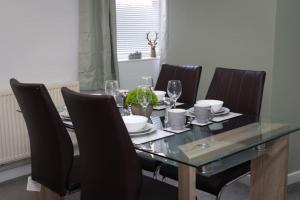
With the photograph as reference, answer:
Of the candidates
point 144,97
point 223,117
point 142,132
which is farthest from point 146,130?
point 223,117

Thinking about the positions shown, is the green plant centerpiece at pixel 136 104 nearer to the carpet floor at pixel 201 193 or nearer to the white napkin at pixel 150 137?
the white napkin at pixel 150 137

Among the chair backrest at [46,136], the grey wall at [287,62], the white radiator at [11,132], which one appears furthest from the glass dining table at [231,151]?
the white radiator at [11,132]

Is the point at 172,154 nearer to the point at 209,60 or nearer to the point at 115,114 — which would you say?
the point at 115,114

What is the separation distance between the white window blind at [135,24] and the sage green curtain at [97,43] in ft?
1.37

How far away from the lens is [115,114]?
142cm

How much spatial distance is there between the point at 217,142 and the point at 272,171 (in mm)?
530

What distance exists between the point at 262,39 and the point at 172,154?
1.67 meters

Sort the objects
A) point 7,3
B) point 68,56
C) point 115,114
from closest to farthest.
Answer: point 115,114, point 7,3, point 68,56

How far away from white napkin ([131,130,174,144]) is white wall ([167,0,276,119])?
130 centimetres

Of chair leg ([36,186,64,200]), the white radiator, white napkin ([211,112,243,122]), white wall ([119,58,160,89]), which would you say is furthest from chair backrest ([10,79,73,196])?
white wall ([119,58,160,89])

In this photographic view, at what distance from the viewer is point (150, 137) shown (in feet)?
5.68

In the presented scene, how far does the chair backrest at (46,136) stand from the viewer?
183 cm

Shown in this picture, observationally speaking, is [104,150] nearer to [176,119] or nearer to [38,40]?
[176,119]

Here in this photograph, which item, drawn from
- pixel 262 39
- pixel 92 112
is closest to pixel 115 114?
pixel 92 112
